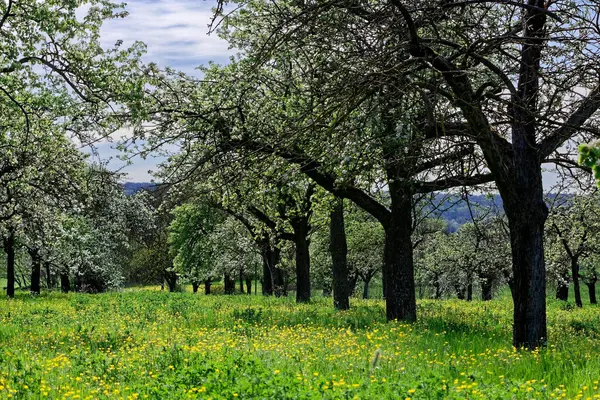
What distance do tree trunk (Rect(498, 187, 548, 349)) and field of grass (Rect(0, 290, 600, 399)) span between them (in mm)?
530

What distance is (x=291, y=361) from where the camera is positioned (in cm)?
845

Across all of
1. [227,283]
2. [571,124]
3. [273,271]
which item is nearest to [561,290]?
[273,271]

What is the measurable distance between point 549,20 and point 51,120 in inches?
571

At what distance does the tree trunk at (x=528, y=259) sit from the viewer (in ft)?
33.7

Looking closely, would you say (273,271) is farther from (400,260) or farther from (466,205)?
(466,205)

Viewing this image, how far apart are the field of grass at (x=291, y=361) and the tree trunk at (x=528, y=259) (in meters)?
0.53

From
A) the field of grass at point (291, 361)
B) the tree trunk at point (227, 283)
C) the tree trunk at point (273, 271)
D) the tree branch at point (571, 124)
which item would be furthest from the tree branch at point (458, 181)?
the tree trunk at point (227, 283)

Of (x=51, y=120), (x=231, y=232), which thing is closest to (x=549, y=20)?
(x=51, y=120)

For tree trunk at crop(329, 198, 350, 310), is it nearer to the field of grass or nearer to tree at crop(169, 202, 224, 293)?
the field of grass

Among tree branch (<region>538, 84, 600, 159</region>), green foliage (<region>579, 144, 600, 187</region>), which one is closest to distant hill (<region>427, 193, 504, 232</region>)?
tree branch (<region>538, 84, 600, 159</region>)

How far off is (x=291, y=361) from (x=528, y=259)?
4.99 metres

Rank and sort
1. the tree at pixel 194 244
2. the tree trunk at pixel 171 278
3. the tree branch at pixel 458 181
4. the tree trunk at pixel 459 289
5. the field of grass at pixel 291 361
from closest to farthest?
1. the field of grass at pixel 291 361
2. the tree branch at pixel 458 181
3. the tree at pixel 194 244
4. the tree trunk at pixel 171 278
5. the tree trunk at pixel 459 289

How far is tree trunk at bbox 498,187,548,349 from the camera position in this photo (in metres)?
10.3

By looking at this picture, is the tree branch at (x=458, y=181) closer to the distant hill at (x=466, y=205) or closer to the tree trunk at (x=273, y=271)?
the distant hill at (x=466, y=205)
